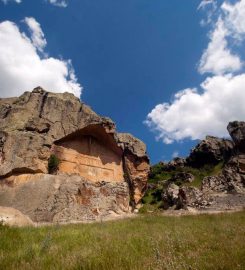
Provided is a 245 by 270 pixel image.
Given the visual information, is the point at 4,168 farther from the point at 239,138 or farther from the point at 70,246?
the point at 239,138

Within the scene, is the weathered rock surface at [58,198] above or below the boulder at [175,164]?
below

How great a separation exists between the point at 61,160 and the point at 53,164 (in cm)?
262

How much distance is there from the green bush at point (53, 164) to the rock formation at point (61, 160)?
0.14 meters

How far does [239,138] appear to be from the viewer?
55.1 meters

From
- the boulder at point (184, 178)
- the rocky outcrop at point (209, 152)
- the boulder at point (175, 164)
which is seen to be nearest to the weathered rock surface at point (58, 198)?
the boulder at point (184, 178)

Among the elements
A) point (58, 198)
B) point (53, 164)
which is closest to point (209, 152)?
point (53, 164)

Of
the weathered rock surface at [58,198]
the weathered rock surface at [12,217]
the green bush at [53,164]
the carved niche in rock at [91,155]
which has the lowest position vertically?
the weathered rock surface at [12,217]

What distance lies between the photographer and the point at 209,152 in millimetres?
73250

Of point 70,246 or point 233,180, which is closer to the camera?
point 70,246

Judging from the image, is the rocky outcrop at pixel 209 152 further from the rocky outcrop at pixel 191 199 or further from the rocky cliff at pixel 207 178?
the rocky outcrop at pixel 191 199

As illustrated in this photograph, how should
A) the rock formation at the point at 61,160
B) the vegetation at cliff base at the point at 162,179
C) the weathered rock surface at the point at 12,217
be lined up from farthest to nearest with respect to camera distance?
the vegetation at cliff base at the point at 162,179 < the rock formation at the point at 61,160 < the weathered rock surface at the point at 12,217

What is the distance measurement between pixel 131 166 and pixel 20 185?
1982 cm

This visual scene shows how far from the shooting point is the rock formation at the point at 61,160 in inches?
1045

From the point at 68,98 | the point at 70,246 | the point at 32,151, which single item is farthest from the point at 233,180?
the point at 70,246
